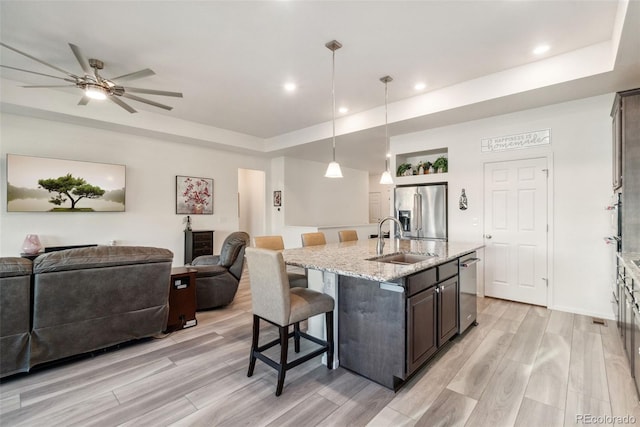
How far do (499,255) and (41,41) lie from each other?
19.4 ft

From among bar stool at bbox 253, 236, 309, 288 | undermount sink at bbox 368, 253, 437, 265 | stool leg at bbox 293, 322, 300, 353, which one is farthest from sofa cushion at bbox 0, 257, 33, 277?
undermount sink at bbox 368, 253, 437, 265

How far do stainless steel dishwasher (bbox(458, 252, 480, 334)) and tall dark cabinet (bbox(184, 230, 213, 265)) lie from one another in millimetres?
4680

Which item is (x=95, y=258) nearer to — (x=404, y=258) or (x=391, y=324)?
(x=391, y=324)

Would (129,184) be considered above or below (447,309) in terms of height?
above

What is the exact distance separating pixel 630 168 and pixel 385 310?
9.03 feet

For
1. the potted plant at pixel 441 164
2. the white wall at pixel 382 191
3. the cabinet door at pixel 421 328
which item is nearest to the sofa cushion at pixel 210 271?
the cabinet door at pixel 421 328

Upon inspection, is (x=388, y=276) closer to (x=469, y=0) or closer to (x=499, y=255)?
(x=469, y=0)

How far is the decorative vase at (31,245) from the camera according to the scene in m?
4.04

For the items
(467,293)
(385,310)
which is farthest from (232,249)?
(467,293)

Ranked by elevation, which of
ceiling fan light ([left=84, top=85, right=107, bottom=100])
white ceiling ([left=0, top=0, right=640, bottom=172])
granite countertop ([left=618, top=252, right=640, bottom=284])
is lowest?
granite countertop ([left=618, top=252, right=640, bottom=284])

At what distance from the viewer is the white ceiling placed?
8.04 feet

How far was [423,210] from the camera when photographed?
4.95 meters

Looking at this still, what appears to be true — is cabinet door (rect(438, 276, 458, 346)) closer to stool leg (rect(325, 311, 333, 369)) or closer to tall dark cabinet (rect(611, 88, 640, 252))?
stool leg (rect(325, 311, 333, 369))

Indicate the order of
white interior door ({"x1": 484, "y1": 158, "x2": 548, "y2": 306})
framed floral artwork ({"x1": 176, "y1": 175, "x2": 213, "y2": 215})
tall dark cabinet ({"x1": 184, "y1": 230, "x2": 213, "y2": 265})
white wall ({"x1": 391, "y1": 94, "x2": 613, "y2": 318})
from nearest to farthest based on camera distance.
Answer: white wall ({"x1": 391, "y1": 94, "x2": 613, "y2": 318}) → white interior door ({"x1": 484, "y1": 158, "x2": 548, "y2": 306}) → tall dark cabinet ({"x1": 184, "y1": 230, "x2": 213, "y2": 265}) → framed floral artwork ({"x1": 176, "y1": 175, "x2": 213, "y2": 215})
